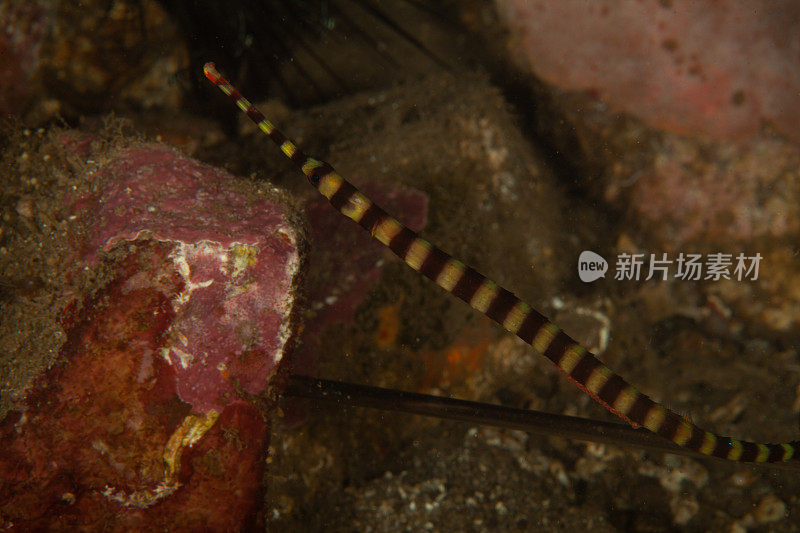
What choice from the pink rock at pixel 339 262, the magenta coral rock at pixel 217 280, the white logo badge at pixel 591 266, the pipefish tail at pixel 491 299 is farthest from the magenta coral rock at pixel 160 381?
the white logo badge at pixel 591 266

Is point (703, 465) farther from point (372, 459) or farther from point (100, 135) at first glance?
point (100, 135)

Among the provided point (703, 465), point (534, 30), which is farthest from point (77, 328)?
point (703, 465)

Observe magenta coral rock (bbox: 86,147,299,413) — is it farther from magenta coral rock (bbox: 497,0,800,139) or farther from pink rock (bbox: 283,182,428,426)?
magenta coral rock (bbox: 497,0,800,139)

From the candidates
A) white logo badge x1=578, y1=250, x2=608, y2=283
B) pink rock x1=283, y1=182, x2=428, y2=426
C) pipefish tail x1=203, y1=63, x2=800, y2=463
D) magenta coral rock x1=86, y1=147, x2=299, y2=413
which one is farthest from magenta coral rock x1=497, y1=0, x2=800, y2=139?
magenta coral rock x1=86, y1=147, x2=299, y2=413

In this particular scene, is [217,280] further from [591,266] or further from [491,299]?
[591,266]

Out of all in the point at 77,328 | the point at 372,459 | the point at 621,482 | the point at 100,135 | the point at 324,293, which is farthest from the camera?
the point at 621,482

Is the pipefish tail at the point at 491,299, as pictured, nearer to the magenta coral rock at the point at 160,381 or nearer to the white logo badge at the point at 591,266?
the magenta coral rock at the point at 160,381

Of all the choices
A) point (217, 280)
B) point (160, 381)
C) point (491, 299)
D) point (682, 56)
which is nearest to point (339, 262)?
point (491, 299)
